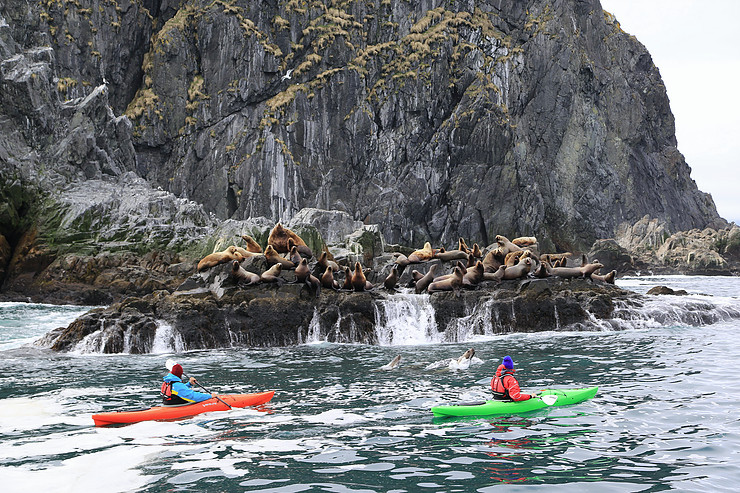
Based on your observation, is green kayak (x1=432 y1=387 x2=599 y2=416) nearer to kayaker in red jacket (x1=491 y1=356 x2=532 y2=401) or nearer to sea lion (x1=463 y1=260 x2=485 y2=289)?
kayaker in red jacket (x1=491 y1=356 x2=532 y2=401)

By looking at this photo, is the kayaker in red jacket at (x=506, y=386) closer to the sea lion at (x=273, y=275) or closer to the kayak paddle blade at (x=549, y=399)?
the kayak paddle blade at (x=549, y=399)

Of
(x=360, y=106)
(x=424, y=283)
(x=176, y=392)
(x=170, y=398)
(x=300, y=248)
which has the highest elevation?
(x=360, y=106)

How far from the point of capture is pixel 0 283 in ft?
138

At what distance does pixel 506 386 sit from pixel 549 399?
1019 mm

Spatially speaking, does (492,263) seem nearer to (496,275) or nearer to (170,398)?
(496,275)

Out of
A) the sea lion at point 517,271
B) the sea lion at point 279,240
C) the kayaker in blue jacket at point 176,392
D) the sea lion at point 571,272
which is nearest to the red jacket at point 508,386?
the kayaker in blue jacket at point 176,392

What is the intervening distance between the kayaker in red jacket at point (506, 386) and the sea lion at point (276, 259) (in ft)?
47.3

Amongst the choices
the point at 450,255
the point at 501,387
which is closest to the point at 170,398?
the point at 501,387

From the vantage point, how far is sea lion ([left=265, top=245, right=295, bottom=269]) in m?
26.1

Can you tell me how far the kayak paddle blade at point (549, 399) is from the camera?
13.1 metres

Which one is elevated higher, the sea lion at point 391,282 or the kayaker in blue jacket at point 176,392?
the sea lion at point 391,282

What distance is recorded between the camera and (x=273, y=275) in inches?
993

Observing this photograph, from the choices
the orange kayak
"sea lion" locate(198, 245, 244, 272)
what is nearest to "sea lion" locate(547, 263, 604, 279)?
"sea lion" locate(198, 245, 244, 272)

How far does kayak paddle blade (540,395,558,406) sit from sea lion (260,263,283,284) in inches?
562
